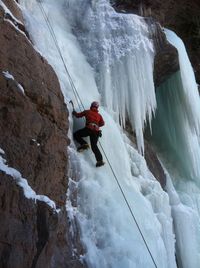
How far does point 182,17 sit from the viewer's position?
1189cm

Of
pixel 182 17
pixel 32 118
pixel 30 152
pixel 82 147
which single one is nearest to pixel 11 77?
pixel 32 118

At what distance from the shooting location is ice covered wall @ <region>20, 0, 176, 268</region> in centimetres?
602

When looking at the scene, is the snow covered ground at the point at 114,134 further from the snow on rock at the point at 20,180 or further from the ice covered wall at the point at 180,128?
the snow on rock at the point at 20,180

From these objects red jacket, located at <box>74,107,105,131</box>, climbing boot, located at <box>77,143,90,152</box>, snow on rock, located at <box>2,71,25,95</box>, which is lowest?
climbing boot, located at <box>77,143,90,152</box>

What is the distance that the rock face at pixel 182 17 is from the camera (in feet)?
34.2

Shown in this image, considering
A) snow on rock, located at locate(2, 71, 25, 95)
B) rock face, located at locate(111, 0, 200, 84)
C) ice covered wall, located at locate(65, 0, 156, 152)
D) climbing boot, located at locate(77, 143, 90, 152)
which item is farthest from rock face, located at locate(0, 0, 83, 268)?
rock face, located at locate(111, 0, 200, 84)

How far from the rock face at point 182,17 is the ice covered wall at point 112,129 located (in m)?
0.94

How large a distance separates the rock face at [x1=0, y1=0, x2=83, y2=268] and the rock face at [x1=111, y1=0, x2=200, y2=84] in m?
4.61

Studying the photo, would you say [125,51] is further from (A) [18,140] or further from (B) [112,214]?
(A) [18,140]

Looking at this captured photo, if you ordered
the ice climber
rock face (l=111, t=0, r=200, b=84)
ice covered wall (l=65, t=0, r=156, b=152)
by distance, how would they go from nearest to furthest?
the ice climber < ice covered wall (l=65, t=0, r=156, b=152) < rock face (l=111, t=0, r=200, b=84)

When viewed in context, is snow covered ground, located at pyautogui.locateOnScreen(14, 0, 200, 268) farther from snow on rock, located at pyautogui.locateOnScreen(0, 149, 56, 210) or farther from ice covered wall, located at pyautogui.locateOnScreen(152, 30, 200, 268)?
snow on rock, located at pyautogui.locateOnScreen(0, 149, 56, 210)

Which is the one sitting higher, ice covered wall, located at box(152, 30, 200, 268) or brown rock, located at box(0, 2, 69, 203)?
brown rock, located at box(0, 2, 69, 203)

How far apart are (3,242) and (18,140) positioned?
3.68ft

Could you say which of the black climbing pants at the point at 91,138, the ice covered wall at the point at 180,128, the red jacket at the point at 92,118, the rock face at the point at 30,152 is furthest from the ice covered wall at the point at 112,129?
the ice covered wall at the point at 180,128
